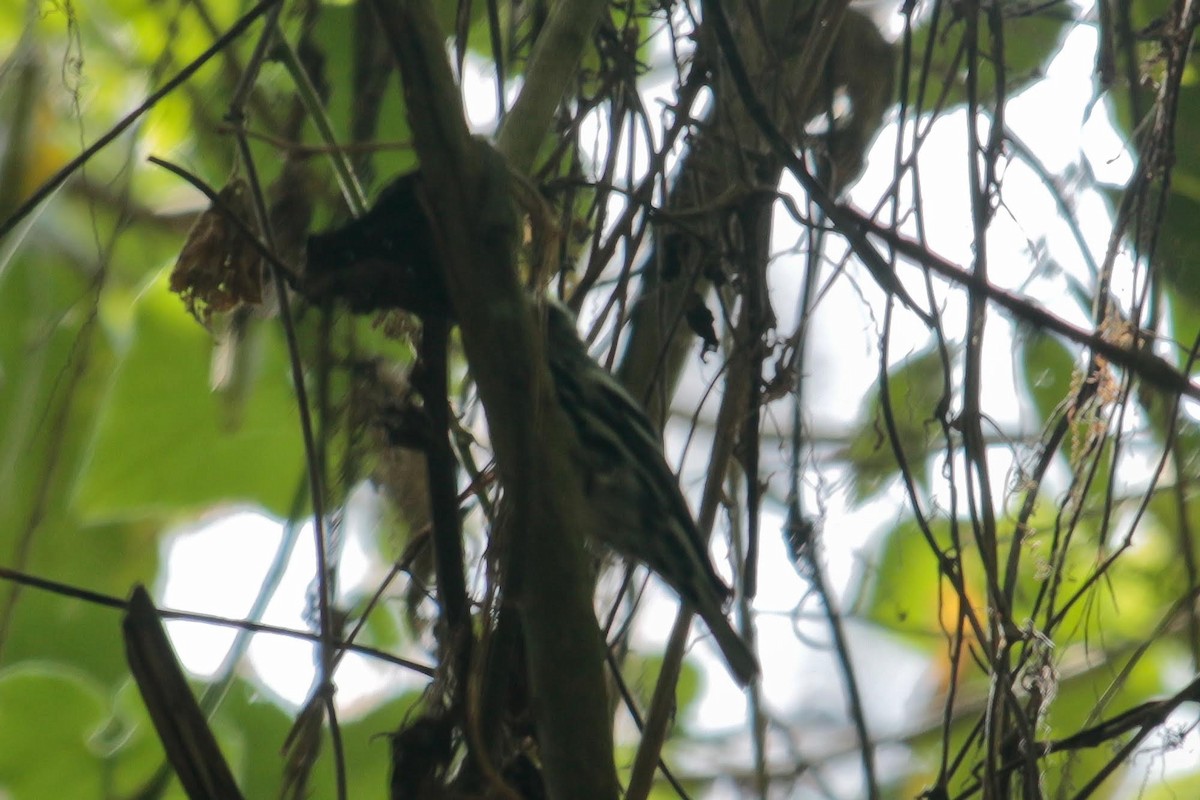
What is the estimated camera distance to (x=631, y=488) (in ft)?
5.28

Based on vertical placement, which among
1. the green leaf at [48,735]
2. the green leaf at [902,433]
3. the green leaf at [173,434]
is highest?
the green leaf at [902,433]

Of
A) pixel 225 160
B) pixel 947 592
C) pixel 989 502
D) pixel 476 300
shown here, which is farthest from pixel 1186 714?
pixel 225 160

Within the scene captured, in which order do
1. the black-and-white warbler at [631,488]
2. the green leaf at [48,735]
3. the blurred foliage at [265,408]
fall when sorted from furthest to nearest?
1. the green leaf at [48,735]
2. the blurred foliage at [265,408]
3. the black-and-white warbler at [631,488]

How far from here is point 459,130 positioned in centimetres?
105

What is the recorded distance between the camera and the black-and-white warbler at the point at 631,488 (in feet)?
4.90

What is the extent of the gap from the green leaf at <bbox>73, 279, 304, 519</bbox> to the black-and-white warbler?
0.95 metres

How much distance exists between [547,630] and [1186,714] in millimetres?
1253

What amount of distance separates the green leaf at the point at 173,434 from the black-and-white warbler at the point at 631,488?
95cm

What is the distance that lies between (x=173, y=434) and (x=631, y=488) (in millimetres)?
1212

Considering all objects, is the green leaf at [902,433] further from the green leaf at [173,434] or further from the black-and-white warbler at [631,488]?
the green leaf at [173,434]

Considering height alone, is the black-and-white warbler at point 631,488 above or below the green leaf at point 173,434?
below

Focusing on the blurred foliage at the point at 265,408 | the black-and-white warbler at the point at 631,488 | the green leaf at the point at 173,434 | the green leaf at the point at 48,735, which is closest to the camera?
the black-and-white warbler at the point at 631,488

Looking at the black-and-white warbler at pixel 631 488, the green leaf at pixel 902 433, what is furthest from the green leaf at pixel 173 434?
the green leaf at pixel 902 433

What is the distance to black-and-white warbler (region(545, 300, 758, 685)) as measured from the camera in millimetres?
1494
